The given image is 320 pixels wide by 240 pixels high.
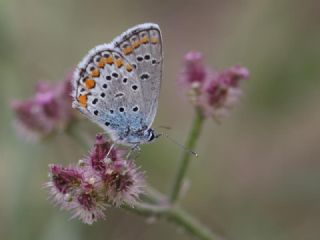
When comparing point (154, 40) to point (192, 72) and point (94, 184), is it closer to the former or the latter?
point (192, 72)

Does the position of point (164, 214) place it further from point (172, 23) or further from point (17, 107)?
point (172, 23)

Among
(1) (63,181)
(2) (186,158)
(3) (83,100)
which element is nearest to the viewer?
(1) (63,181)

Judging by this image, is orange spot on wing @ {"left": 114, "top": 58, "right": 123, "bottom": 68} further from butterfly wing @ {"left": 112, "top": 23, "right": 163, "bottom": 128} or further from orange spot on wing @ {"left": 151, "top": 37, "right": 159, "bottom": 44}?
orange spot on wing @ {"left": 151, "top": 37, "right": 159, "bottom": 44}

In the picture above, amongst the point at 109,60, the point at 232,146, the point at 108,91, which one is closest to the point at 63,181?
the point at 108,91

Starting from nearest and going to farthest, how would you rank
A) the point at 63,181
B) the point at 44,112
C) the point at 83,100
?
the point at 63,181 → the point at 83,100 → the point at 44,112

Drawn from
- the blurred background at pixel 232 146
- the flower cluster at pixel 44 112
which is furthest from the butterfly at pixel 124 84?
the blurred background at pixel 232 146

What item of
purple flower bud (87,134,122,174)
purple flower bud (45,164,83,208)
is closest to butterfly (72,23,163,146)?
purple flower bud (87,134,122,174)

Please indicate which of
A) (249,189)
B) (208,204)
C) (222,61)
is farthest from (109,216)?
(222,61)

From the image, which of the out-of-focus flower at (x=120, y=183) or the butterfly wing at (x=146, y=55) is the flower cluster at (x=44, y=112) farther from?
the out-of-focus flower at (x=120, y=183)
